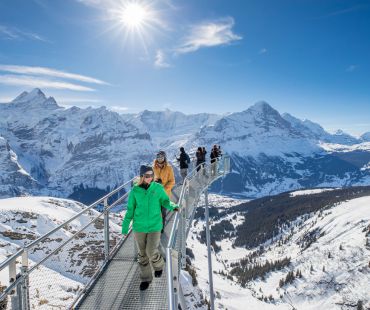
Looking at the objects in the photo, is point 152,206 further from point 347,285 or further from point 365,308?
point 347,285

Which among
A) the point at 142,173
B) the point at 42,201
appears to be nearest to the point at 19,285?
the point at 142,173

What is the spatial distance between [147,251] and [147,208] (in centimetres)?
95

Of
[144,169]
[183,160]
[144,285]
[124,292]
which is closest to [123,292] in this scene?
[124,292]

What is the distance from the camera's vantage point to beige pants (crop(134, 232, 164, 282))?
26.6 feet

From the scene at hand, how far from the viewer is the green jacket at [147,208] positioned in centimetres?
805

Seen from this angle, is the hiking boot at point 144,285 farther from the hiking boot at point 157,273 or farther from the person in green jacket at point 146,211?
the person in green jacket at point 146,211

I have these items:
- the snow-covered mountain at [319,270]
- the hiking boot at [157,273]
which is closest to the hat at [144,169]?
the hiking boot at [157,273]

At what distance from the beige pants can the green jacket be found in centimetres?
14

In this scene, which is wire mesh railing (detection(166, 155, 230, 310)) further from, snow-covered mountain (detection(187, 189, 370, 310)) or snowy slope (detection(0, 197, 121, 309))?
snow-covered mountain (detection(187, 189, 370, 310))

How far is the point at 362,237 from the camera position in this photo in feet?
498

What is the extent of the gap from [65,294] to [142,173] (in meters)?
9.78

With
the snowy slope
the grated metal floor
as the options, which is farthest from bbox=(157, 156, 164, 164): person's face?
the snowy slope

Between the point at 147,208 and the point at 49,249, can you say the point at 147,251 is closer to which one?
the point at 147,208

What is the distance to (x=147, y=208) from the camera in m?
8.09
